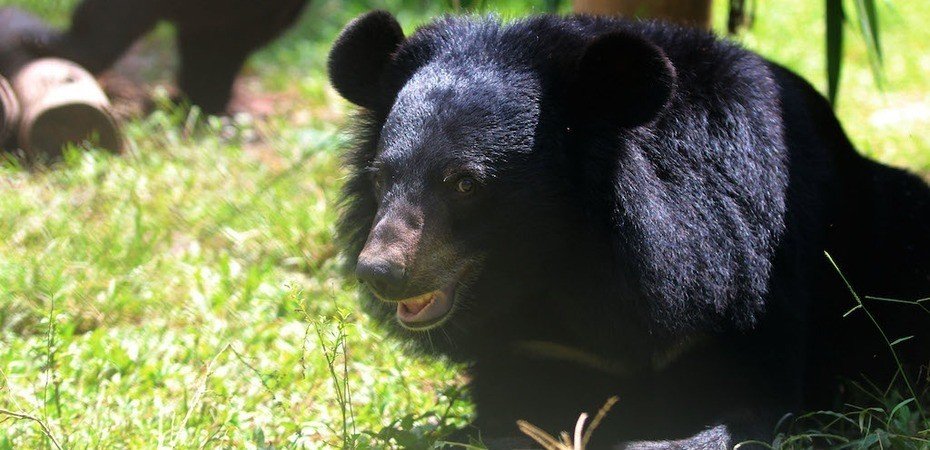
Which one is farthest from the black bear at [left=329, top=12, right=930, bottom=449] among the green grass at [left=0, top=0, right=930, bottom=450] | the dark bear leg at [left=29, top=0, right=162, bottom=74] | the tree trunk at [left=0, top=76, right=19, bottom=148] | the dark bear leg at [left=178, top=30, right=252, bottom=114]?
the dark bear leg at [left=178, top=30, right=252, bottom=114]

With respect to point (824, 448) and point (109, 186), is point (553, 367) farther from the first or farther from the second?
point (109, 186)

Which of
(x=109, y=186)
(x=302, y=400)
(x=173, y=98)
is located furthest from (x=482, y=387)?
(x=173, y=98)

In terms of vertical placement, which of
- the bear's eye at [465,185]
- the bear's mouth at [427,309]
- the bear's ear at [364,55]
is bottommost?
the bear's mouth at [427,309]

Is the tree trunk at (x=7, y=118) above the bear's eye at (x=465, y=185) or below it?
below

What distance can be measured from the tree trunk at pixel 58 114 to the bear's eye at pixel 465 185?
10.9 feet

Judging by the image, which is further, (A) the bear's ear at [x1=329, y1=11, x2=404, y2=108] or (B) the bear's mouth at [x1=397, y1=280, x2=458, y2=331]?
(A) the bear's ear at [x1=329, y1=11, x2=404, y2=108]

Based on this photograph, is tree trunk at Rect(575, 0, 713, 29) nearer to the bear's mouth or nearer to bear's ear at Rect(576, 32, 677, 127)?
bear's ear at Rect(576, 32, 677, 127)

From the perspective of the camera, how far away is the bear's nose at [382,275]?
9.22 feet

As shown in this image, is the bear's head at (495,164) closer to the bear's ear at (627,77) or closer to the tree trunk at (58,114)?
the bear's ear at (627,77)

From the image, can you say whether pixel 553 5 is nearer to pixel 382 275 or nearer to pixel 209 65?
pixel 382 275

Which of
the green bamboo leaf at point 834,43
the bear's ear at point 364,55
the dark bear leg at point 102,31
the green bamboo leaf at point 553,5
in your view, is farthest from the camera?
the dark bear leg at point 102,31

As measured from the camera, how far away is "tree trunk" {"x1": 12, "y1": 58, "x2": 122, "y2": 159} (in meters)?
5.77

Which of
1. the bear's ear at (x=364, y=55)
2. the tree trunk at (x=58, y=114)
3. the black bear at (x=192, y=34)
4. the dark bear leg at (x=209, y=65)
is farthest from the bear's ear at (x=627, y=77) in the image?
the dark bear leg at (x=209, y=65)

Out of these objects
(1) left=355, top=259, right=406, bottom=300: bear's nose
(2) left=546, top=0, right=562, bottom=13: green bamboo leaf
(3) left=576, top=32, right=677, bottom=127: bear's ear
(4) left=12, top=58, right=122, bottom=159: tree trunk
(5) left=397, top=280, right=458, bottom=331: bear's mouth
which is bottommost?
(4) left=12, top=58, right=122, bottom=159: tree trunk
